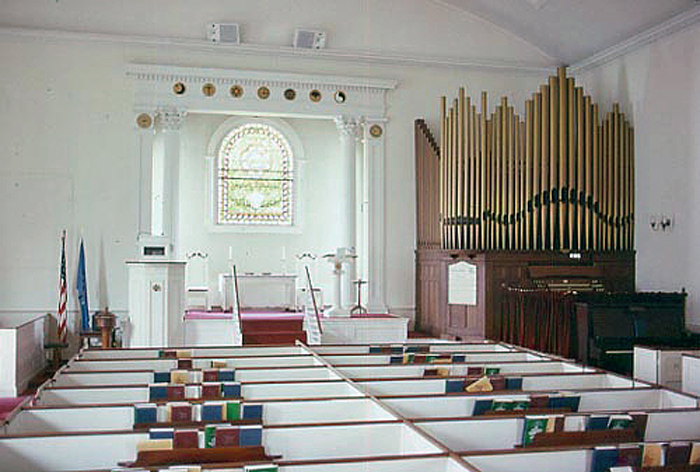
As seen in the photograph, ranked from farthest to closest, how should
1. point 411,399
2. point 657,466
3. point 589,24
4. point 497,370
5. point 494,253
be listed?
point 589,24 < point 494,253 < point 497,370 < point 411,399 < point 657,466

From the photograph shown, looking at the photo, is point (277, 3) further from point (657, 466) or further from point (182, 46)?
point (657, 466)

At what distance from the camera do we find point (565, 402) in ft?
13.5

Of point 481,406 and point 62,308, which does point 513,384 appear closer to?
point 481,406

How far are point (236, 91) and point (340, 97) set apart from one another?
1.50 meters

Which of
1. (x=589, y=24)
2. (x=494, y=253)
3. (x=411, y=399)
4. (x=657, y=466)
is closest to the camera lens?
(x=657, y=466)

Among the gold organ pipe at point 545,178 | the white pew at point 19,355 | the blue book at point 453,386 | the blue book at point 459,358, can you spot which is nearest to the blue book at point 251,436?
the blue book at point 453,386

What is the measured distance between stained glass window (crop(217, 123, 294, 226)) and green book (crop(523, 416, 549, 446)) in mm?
9612

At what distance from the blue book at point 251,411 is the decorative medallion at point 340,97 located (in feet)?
26.0

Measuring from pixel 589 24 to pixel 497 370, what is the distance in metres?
6.94

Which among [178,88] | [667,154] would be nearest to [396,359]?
[667,154]

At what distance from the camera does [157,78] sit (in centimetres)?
1051

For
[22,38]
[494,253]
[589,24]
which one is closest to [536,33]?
[589,24]

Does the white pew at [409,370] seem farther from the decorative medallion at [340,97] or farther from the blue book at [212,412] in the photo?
the decorative medallion at [340,97]

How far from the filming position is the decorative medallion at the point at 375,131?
444 inches
